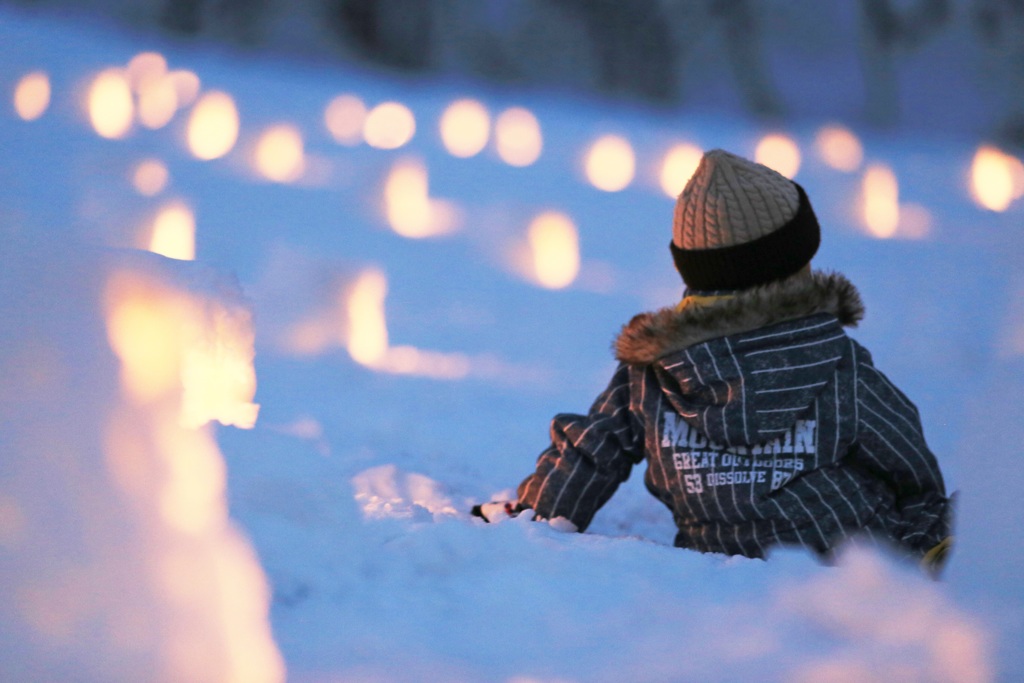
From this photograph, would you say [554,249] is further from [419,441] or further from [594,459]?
[594,459]

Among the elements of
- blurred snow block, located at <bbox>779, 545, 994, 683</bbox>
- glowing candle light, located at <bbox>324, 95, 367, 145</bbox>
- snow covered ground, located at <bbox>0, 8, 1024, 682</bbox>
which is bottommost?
blurred snow block, located at <bbox>779, 545, 994, 683</bbox>

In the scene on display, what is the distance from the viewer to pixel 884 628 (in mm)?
916

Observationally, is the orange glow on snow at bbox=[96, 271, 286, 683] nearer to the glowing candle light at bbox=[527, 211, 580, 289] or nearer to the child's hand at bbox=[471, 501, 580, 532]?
the child's hand at bbox=[471, 501, 580, 532]

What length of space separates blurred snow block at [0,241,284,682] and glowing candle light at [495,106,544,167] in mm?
3109

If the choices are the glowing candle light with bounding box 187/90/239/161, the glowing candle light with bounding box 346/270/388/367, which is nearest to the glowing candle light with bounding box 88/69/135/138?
the glowing candle light with bounding box 187/90/239/161

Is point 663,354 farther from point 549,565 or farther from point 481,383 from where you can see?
point 481,383

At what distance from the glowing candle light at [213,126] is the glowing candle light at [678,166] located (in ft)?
Result: 5.59

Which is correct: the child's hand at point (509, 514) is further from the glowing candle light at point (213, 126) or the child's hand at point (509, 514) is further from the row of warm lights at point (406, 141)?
the glowing candle light at point (213, 126)

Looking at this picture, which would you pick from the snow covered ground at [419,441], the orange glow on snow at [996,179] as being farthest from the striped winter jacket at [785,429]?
the orange glow on snow at [996,179]

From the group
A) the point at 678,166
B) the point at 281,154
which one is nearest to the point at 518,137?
the point at 678,166

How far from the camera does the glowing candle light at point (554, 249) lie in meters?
3.41

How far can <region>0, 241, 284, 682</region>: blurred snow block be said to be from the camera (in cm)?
94

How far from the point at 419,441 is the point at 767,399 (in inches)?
39.6

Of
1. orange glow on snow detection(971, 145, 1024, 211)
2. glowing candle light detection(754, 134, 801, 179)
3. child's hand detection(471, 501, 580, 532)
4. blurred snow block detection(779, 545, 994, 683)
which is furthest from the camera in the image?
glowing candle light detection(754, 134, 801, 179)
